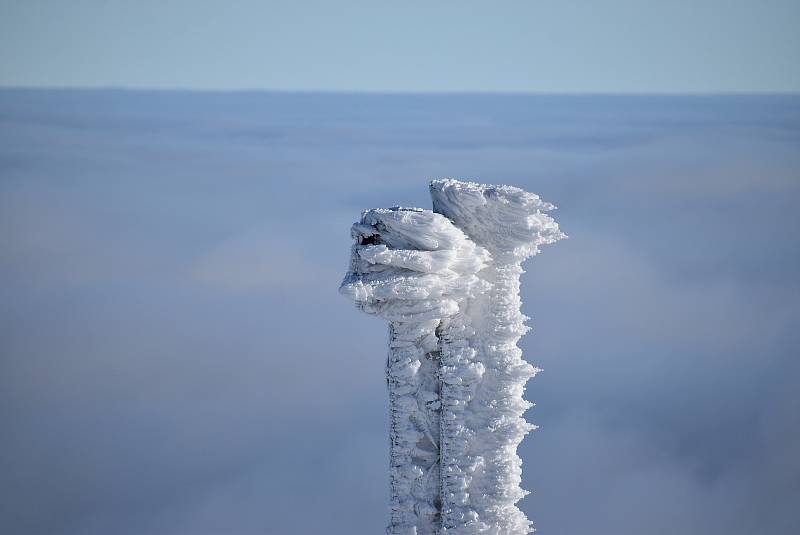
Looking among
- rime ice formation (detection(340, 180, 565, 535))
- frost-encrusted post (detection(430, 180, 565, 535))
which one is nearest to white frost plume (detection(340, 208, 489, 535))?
rime ice formation (detection(340, 180, 565, 535))

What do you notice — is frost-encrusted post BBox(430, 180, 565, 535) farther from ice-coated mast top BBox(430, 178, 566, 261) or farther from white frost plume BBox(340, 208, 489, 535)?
white frost plume BBox(340, 208, 489, 535)

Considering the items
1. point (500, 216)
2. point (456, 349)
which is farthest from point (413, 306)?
point (500, 216)

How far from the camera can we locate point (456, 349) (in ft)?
19.4

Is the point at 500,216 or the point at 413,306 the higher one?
the point at 500,216

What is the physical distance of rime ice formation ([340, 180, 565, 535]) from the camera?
18.7ft

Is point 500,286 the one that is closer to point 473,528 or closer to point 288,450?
point 473,528

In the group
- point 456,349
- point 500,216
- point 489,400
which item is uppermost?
point 500,216

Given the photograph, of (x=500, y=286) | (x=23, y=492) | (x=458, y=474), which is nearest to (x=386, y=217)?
(x=500, y=286)

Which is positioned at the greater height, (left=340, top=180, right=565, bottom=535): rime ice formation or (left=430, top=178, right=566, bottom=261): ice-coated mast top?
(left=430, top=178, right=566, bottom=261): ice-coated mast top

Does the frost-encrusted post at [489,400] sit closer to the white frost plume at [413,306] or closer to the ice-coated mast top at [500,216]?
the ice-coated mast top at [500,216]

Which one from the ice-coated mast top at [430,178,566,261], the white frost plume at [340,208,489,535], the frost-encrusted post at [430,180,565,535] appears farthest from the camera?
the frost-encrusted post at [430,180,565,535]

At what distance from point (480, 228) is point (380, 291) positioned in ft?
2.39

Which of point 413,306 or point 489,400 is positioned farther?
point 489,400

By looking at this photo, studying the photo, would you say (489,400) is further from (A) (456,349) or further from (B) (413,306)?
(B) (413,306)
